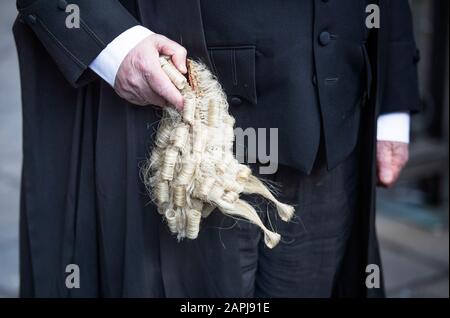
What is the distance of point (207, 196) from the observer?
1338 millimetres

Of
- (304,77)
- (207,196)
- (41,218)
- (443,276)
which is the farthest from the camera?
(443,276)

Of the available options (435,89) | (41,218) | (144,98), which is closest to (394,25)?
(144,98)

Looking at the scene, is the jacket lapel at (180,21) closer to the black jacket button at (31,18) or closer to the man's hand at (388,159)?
the black jacket button at (31,18)

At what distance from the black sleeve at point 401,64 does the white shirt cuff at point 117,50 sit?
2.26ft

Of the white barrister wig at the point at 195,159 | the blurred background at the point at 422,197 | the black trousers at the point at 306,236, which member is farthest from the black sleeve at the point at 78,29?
the blurred background at the point at 422,197

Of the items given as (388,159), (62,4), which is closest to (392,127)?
(388,159)

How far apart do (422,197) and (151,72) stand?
2.58 m

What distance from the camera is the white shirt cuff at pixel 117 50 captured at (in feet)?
4.58

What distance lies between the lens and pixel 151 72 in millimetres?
1353

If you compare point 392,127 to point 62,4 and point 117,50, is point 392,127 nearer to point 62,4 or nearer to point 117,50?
point 117,50

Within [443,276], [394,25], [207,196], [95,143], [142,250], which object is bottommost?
[443,276]

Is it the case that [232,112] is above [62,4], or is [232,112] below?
below
